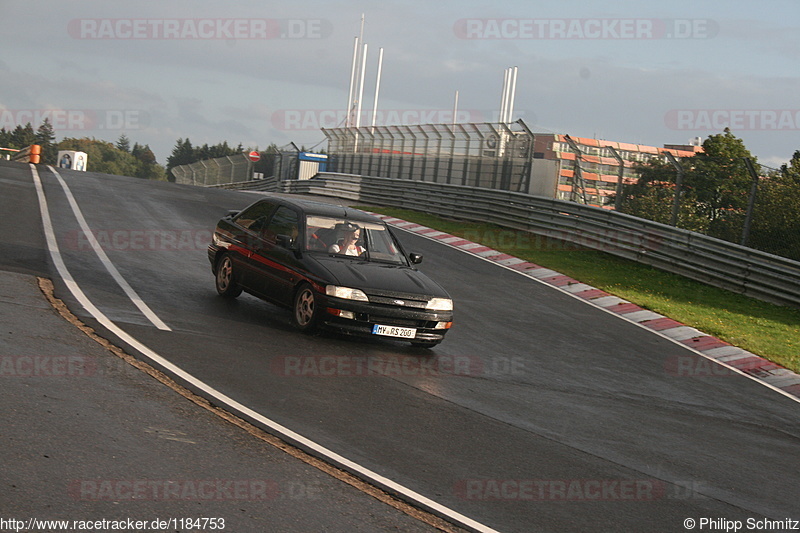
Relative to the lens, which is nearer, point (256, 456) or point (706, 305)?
point (256, 456)

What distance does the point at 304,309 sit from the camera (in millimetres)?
10094

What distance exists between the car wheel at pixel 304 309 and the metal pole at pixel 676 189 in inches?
503

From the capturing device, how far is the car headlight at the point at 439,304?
10023 mm

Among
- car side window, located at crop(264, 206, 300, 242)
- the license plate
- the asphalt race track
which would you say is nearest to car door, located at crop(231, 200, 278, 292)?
car side window, located at crop(264, 206, 300, 242)

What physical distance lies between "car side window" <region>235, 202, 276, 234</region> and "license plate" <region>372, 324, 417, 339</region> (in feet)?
8.75

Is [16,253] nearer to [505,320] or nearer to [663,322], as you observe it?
[505,320]

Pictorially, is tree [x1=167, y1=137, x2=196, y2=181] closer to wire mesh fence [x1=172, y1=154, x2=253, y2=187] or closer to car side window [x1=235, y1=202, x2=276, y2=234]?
wire mesh fence [x1=172, y1=154, x2=253, y2=187]

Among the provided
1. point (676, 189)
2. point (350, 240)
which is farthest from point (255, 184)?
point (350, 240)

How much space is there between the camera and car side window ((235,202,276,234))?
11659mm

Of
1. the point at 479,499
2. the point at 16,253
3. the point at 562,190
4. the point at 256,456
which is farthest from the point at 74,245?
the point at 562,190

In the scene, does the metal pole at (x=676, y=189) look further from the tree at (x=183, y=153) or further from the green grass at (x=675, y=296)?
the tree at (x=183, y=153)

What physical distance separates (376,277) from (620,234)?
40.9ft

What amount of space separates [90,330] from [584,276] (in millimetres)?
12540

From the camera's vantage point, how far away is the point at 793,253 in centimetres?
1822
